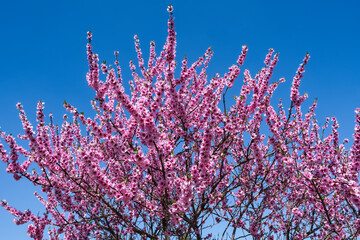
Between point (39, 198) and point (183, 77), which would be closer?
point (183, 77)

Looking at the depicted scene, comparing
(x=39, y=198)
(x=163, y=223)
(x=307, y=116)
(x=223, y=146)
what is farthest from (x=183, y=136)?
(x=39, y=198)

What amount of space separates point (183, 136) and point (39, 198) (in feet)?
20.0

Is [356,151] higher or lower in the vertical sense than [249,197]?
lower

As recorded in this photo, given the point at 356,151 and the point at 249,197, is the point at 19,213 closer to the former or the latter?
the point at 249,197

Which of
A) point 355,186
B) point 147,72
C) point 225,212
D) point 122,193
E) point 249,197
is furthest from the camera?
point 147,72

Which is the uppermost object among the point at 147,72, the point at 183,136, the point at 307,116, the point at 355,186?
the point at 147,72

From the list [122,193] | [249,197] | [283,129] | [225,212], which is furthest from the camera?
[225,212]

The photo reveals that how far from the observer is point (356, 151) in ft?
19.9

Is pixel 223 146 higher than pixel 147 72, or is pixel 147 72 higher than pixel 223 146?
pixel 147 72

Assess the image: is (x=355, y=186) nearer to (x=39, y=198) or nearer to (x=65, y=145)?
(x=65, y=145)

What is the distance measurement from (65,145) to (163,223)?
4139 millimetres

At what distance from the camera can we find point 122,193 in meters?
5.92

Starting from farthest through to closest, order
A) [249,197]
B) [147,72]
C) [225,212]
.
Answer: [147,72], [225,212], [249,197]

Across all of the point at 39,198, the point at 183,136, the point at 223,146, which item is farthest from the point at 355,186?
the point at 39,198
